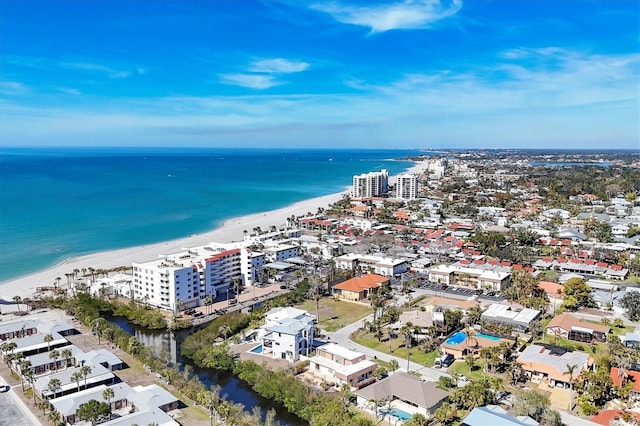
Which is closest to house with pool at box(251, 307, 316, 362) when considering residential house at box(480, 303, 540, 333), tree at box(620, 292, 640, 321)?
residential house at box(480, 303, 540, 333)

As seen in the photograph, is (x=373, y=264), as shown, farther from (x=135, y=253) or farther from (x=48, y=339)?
(x=48, y=339)

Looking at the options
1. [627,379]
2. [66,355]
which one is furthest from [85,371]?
[627,379]

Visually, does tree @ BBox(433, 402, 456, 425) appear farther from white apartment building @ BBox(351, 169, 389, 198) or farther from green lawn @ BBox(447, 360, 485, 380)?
white apartment building @ BBox(351, 169, 389, 198)

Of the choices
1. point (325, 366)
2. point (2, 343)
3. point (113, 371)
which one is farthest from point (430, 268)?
point (2, 343)

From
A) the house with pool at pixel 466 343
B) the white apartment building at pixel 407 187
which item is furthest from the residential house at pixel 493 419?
the white apartment building at pixel 407 187

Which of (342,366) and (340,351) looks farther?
(340,351)

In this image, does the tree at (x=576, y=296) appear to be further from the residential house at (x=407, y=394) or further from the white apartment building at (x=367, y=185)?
the white apartment building at (x=367, y=185)
